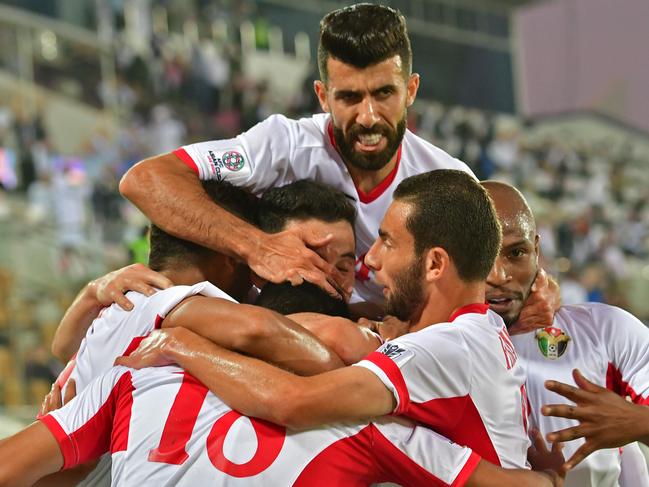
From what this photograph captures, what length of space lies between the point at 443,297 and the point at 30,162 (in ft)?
31.1

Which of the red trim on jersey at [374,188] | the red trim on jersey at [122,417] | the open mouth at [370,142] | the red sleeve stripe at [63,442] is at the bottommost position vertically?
the red sleeve stripe at [63,442]

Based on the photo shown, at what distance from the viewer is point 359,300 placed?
3.99 m

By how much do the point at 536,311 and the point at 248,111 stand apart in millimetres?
11928

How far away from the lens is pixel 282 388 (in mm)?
2660

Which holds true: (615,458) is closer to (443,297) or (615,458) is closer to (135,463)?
(443,297)

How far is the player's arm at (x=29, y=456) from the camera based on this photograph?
2.74 meters

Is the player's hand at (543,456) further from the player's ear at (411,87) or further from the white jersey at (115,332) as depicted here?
the player's ear at (411,87)

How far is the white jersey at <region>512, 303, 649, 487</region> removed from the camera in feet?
11.7

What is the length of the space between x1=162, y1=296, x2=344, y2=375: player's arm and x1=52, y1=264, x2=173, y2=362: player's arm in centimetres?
40

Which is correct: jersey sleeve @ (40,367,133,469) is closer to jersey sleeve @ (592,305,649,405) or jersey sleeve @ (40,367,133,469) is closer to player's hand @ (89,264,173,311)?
player's hand @ (89,264,173,311)

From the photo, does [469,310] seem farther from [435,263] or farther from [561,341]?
[561,341]

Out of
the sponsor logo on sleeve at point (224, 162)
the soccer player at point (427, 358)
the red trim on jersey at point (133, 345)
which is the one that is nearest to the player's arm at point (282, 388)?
the soccer player at point (427, 358)

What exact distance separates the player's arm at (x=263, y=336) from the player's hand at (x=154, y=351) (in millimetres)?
76

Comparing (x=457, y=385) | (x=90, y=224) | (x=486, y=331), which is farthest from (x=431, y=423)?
(x=90, y=224)
